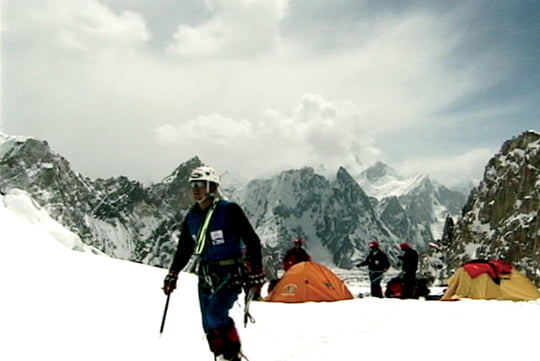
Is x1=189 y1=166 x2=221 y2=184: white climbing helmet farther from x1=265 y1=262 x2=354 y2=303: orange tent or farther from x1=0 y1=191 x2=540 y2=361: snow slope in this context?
x1=265 y1=262 x2=354 y2=303: orange tent

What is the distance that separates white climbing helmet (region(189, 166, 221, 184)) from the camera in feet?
21.1

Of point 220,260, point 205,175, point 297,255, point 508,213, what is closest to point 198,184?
point 205,175

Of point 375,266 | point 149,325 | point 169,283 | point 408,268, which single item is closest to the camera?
point 169,283

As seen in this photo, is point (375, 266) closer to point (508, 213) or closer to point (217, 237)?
point (217, 237)

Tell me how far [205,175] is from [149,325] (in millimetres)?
2834

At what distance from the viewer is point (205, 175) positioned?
6.46 m

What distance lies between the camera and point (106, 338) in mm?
6578

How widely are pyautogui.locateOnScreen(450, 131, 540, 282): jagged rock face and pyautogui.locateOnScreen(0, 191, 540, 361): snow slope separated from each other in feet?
385

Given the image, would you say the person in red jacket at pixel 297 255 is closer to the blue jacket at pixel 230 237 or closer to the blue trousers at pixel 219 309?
the blue jacket at pixel 230 237

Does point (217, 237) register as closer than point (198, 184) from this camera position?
Yes

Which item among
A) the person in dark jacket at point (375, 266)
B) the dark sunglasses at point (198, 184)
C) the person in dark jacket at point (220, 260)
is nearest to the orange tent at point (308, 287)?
the person in dark jacket at point (375, 266)

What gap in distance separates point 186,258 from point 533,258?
13027 cm

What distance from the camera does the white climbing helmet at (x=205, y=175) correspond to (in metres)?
6.42

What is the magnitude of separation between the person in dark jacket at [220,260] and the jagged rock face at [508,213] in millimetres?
121897
